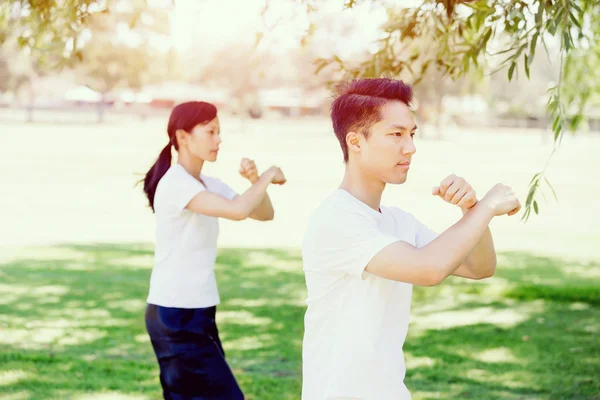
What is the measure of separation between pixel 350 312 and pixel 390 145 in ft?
1.63

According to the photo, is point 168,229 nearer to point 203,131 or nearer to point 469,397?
point 203,131

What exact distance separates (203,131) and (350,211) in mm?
2170

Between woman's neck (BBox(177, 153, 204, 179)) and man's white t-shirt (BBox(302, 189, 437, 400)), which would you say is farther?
woman's neck (BBox(177, 153, 204, 179))

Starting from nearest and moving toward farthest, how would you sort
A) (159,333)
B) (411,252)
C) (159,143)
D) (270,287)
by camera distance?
(411,252) < (159,333) < (270,287) < (159,143)

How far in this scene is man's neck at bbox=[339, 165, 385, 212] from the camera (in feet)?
9.20

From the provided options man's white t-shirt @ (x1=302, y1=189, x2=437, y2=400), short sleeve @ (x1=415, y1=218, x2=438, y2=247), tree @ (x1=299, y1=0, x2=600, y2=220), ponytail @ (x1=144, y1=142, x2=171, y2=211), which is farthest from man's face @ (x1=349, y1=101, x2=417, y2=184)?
ponytail @ (x1=144, y1=142, x2=171, y2=211)

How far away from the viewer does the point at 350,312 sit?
268 centimetres

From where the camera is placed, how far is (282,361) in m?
7.43

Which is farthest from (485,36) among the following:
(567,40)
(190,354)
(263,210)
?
(190,354)

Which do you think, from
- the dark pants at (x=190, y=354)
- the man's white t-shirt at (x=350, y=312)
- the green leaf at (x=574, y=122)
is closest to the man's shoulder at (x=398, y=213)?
the man's white t-shirt at (x=350, y=312)

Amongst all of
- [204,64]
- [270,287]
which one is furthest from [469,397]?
[204,64]

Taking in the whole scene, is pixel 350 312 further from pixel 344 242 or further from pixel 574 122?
pixel 574 122

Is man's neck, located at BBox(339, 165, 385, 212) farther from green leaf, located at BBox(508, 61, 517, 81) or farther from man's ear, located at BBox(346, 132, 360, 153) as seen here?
green leaf, located at BBox(508, 61, 517, 81)

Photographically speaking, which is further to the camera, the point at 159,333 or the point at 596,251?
the point at 596,251
